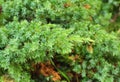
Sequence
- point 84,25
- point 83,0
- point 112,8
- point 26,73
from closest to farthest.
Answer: point 26,73, point 84,25, point 83,0, point 112,8

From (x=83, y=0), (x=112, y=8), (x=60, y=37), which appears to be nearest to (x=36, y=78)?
(x=60, y=37)

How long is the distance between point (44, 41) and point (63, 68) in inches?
17.5

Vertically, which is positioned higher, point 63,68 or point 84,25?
point 84,25

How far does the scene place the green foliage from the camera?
164cm

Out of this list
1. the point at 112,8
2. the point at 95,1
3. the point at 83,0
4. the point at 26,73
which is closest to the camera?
the point at 26,73

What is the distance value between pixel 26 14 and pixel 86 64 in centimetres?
62

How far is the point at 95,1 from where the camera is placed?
2182 mm

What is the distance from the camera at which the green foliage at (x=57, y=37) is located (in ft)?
5.38

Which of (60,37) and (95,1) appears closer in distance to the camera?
(60,37)

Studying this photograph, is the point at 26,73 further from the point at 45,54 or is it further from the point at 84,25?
the point at 84,25

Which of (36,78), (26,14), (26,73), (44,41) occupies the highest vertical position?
(26,14)

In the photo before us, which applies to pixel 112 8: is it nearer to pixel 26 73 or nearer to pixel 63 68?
pixel 63 68

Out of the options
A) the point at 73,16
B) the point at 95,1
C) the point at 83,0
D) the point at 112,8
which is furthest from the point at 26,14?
the point at 112,8

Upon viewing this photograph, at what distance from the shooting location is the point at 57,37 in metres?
1.60
